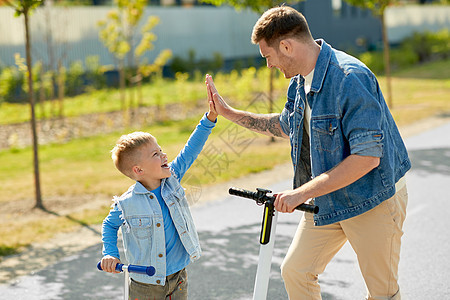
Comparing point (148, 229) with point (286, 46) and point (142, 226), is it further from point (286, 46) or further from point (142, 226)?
point (286, 46)

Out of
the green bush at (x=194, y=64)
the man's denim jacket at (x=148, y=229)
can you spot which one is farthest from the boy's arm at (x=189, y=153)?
the green bush at (x=194, y=64)

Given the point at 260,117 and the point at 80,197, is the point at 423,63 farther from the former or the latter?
the point at 260,117

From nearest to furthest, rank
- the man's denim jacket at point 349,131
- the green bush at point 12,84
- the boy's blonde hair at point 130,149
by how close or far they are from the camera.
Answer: the man's denim jacket at point 349,131, the boy's blonde hair at point 130,149, the green bush at point 12,84

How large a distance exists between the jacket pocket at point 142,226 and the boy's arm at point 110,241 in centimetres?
7

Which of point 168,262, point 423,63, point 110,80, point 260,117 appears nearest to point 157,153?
point 168,262

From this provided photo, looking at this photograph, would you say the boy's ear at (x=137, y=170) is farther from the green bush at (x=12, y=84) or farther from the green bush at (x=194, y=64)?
the green bush at (x=194, y=64)

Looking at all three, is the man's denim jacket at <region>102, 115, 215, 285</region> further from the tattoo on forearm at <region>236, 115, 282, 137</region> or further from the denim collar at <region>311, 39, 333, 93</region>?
the denim collar at <region>311, 39, 333, 93</region>

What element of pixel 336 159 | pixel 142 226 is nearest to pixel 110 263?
pixel 142 226

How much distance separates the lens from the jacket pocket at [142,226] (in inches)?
136

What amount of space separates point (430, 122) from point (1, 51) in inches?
511

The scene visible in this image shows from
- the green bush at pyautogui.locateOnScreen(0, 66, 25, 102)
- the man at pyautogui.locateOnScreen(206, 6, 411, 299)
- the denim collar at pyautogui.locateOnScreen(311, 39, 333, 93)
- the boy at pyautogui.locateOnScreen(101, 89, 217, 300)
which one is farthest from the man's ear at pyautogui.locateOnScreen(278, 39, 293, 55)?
the green bush at pyautogui.locateOnScreen(0, 66, 25, 102)

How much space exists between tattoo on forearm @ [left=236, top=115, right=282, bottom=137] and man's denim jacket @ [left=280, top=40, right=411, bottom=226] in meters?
0.51

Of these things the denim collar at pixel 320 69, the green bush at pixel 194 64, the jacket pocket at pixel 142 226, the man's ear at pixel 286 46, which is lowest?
A: the green bush at pixel 194 64

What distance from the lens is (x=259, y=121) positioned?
4152mm
